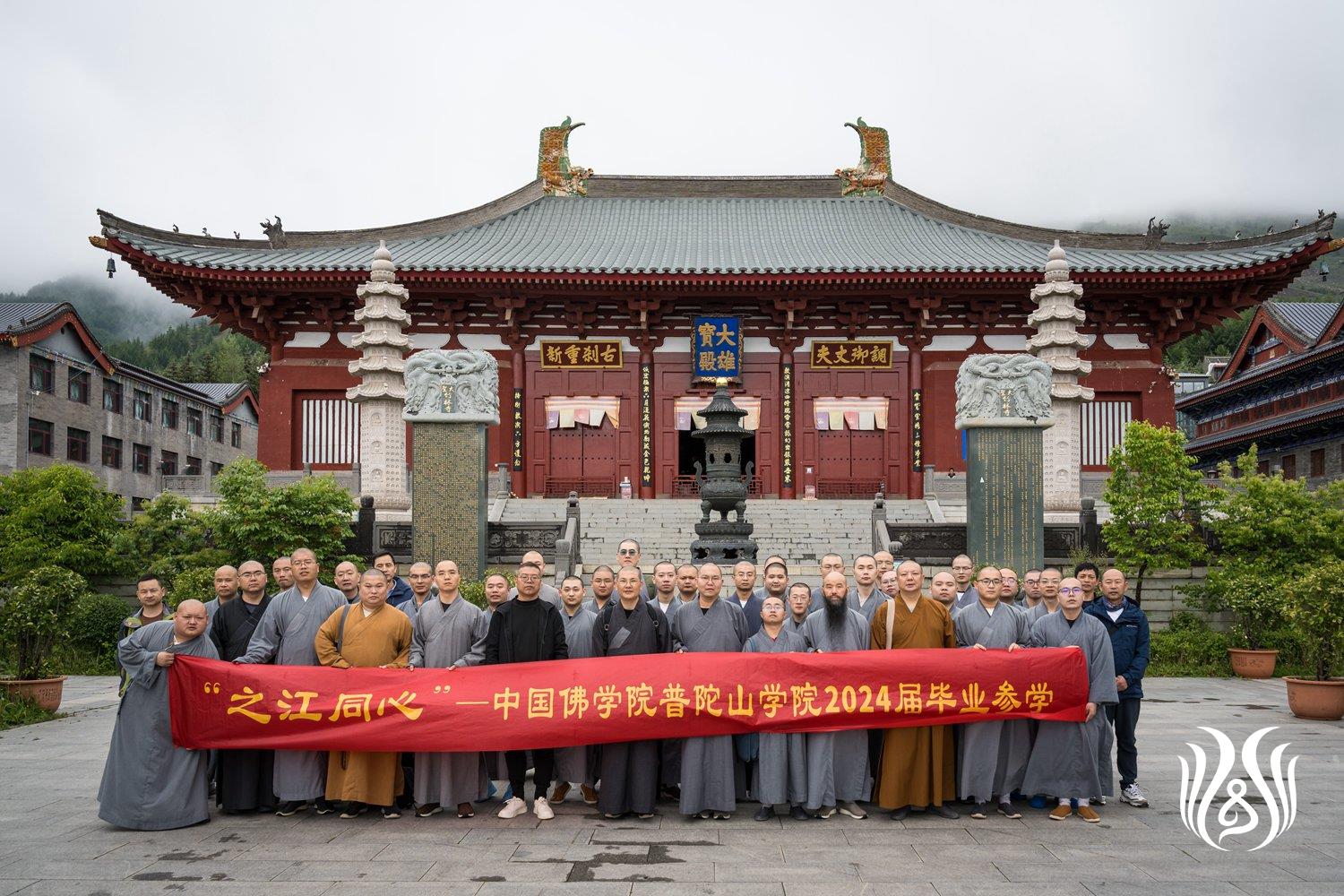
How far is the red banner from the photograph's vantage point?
21.3 ft

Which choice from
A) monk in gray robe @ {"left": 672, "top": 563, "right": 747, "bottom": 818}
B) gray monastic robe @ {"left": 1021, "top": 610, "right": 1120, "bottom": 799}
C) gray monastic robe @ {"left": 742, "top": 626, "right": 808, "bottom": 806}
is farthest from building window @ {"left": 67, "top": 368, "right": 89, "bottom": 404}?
gray monastic robe @ {"left": 1021, "top": 610, "right": 1120, "bottom": 799}

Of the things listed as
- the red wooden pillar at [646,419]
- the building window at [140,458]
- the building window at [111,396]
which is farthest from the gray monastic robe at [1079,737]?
the building window at [140,458]

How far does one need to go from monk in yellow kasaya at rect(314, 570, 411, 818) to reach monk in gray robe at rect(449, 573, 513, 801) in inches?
17.7

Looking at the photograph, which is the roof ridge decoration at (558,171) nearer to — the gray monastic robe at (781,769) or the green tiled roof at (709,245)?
the green tiled roof at (709,245)

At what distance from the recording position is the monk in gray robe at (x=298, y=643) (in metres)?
6.58

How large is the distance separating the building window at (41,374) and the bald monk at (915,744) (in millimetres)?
35152

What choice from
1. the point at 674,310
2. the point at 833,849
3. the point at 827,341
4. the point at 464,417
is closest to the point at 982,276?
the point at 827,341

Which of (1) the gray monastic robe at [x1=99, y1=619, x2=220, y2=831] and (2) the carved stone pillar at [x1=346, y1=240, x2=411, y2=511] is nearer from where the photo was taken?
(1) the gray monastic robe at [x1=99, y1=619, x2=220, y2=831]

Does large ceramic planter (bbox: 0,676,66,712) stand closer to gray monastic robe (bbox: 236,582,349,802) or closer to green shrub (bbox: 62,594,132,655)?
green shrub (bbox: 62,594,132,655)

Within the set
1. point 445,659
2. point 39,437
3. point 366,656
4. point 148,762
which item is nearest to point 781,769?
point 445,659

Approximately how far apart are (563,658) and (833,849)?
7.14 ft

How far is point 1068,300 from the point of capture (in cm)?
1867

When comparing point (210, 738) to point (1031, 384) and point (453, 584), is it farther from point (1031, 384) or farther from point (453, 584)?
point (1031, 384)

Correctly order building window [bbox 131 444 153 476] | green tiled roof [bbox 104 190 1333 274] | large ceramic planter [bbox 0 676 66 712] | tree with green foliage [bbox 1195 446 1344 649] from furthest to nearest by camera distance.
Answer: building window [bbox 131 444 153 476] < green tiled roof [bbox 104 190 1333 274] < tree with green foliage [bbox 1195 446 1344 649] < large ceramic planter [bbox 0 676 66 712]
